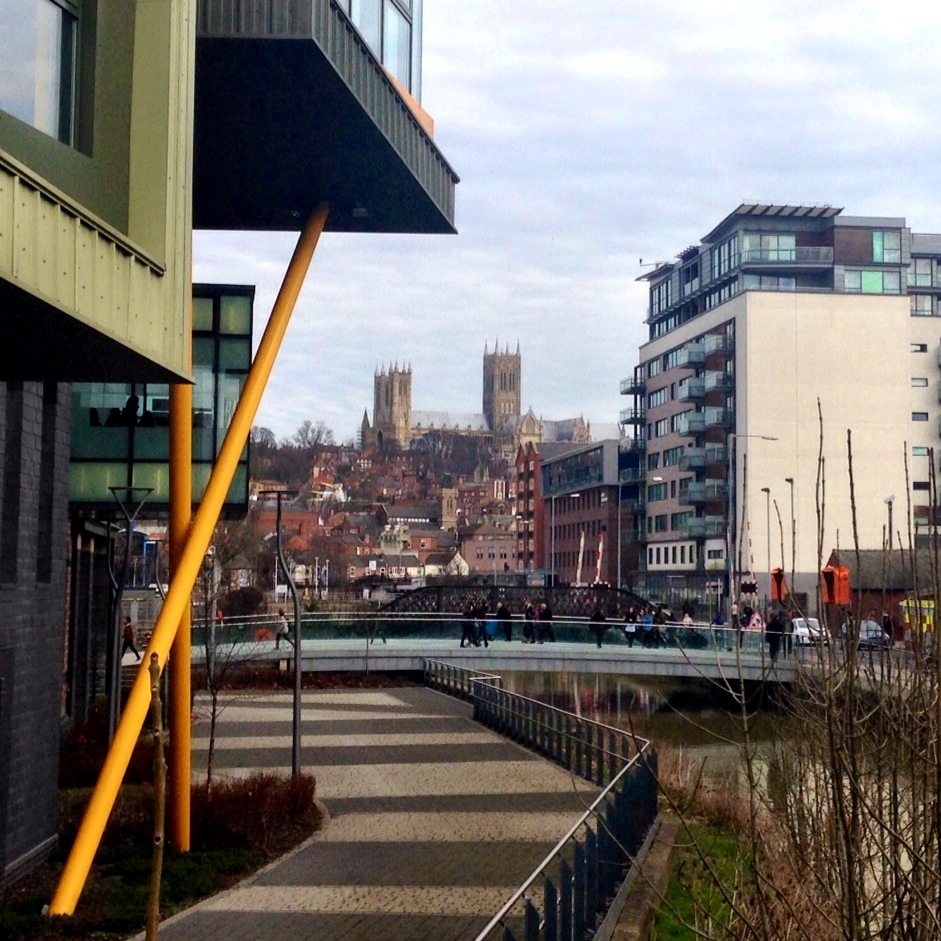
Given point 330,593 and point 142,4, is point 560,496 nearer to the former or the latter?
point 330,593

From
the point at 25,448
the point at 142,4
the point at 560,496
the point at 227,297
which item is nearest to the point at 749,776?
the point at 142,4

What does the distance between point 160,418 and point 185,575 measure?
35.5 ft

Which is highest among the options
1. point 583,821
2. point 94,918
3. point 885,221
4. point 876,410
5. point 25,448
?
point 885,221

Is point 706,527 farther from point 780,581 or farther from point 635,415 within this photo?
point 780,581

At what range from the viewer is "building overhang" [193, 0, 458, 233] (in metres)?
12.8

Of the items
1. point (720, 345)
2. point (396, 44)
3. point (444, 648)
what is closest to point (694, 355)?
point (720, 345)

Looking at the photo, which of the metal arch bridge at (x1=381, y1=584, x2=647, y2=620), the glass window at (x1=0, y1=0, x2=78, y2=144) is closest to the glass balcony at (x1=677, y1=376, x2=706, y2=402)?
the metal arch bridge at (x1=381, y1=584, x2=647, y2=620)

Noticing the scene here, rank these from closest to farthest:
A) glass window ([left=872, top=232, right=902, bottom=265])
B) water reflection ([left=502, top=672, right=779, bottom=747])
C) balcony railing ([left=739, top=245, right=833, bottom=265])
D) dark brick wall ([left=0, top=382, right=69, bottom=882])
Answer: dark brick wall ([left=0, top=382, right=69, bottom=882]) < water reflection ([left=502, top=672, right=779, bottom=747]) < glass window ([left=872, top=232, right=902, bottom=265]) < balcony railing ([left=739, top=245, right=833, bottom=265])

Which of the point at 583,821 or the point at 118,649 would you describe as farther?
the point at 118,649

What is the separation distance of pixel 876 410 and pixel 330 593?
36.7m

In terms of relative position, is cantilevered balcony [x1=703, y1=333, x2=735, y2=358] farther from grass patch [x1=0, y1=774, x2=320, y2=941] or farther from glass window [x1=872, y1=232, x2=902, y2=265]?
grass patch [x1=0, y1=774, x2=320, y2=941]

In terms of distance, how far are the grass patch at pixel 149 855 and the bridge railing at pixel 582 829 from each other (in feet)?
11.1

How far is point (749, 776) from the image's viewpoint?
676 cm

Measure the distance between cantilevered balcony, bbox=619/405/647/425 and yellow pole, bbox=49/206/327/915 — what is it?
8437cm
